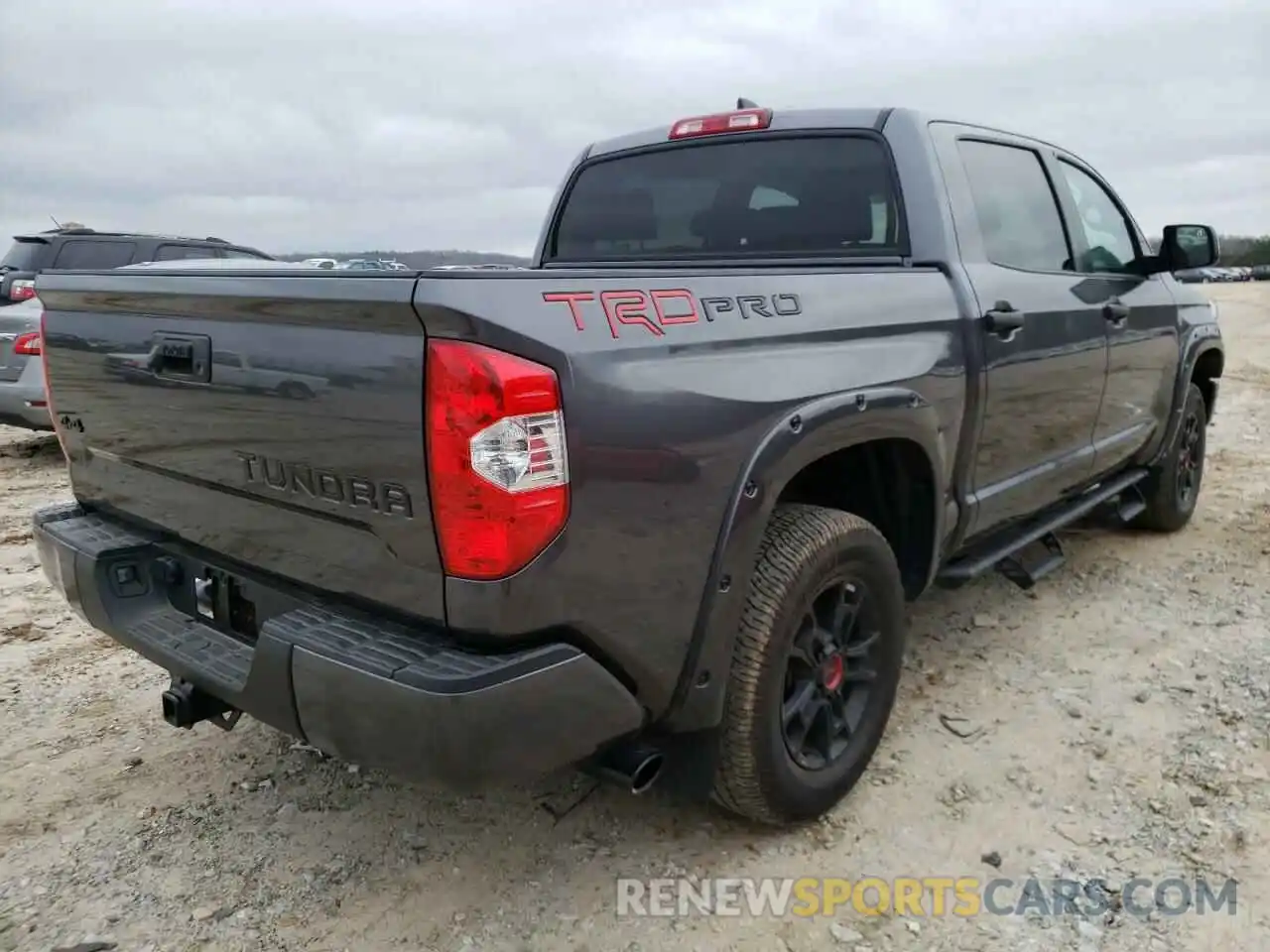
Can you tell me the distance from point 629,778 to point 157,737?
190 cm

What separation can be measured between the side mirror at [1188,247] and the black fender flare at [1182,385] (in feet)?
2.06

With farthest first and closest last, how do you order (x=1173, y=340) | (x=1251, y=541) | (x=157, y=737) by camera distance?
(x=1251, y=541), (x=1173, y=340), (x=157, y=737)

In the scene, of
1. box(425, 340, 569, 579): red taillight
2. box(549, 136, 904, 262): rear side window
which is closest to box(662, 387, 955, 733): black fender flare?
box(425, 340, 569, 579): red taillight

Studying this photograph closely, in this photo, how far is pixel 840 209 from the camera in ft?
11.1

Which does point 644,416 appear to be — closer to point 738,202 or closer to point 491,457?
point 491,457

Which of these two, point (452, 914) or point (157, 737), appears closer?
point (452, 914)

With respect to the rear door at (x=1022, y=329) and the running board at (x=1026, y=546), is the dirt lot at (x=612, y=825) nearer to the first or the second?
the running board at (x=1026, y=546)

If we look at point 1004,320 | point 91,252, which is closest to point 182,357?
point 1004,320

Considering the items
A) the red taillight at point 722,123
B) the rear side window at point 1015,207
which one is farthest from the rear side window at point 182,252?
the rear side window at point 1015,207

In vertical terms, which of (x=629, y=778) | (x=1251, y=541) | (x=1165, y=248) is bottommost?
(x=1251, y=541)

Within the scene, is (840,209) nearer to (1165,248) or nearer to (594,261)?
(594,261)

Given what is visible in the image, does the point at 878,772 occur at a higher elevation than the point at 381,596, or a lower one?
lower

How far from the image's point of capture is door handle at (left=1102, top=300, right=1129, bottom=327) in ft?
13.1

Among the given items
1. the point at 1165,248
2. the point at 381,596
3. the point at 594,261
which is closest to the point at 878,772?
the point at 381,596
